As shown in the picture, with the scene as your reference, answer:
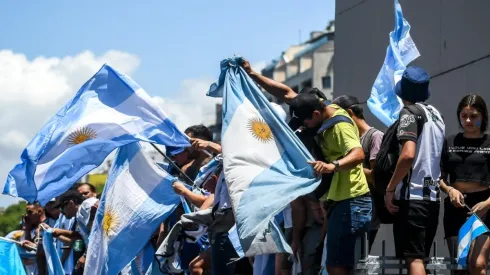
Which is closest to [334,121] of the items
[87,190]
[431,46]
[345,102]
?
[345,102]

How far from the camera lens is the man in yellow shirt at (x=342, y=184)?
944 cm

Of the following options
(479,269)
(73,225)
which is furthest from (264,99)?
(73,225)

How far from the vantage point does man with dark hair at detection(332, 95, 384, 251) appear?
10305 mm

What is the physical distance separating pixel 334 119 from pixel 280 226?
1783mm

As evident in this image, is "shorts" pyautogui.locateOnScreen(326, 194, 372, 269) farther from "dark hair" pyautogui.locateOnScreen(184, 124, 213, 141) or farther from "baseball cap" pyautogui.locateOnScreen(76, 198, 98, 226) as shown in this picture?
"baseball cap" pyautogui.locateOnScreen(76, 198, 98, 226)

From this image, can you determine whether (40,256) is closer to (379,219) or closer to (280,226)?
(280,226)

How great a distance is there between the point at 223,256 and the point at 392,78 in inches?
94.9

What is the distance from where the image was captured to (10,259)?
15.1 metres

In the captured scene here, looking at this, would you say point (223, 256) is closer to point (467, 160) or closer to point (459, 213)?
point (459, 213)

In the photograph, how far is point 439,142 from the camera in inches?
371

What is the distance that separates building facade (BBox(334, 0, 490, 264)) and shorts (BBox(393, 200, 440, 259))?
3.69 metres

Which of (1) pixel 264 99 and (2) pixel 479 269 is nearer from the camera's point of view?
(2) pixel 479 269

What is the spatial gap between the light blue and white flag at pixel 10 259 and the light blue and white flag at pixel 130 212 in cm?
232

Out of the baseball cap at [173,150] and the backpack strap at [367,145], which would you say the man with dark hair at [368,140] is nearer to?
the backpack strap at [367,145]
